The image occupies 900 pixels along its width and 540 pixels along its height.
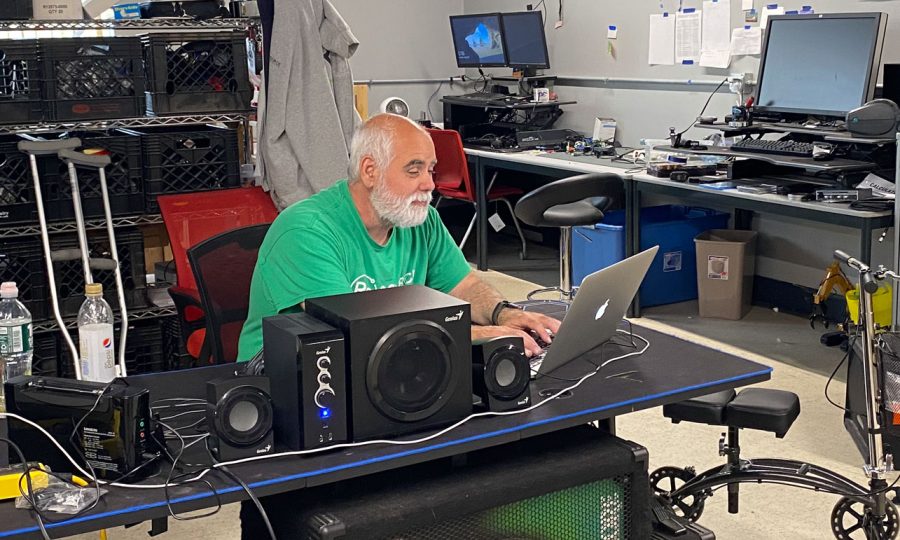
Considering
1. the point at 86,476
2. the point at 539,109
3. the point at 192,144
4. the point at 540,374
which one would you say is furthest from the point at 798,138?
the point at 86,476

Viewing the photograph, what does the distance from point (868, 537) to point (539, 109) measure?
14.1 ft

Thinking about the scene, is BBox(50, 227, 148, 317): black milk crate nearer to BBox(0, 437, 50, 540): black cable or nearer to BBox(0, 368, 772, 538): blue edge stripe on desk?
BBox(0, 437, 50, 540): black cable

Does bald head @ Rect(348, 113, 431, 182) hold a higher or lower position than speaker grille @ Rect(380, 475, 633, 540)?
higher

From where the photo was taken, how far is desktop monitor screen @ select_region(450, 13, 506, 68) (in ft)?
22.4

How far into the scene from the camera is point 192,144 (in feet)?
13.5

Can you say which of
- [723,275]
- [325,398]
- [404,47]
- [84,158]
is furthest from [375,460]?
[404,47]

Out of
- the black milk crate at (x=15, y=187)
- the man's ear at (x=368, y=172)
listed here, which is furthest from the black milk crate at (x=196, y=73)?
the man's ear at (x=368, y=172)

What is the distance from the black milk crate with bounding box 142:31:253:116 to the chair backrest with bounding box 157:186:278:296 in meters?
0.40

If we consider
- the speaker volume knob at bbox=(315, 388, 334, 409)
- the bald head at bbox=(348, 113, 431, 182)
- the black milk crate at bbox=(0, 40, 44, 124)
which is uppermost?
the black milk crate at bbox=(0, 40, 44, 124)

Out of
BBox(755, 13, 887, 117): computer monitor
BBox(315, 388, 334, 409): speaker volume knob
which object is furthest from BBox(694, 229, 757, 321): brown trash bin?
BBox(315, 388, 334, 409): speaker volume knob

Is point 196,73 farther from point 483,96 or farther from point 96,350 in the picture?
point 483,96

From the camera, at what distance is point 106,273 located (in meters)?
4.07

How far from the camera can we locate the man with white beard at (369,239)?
92.5 inches

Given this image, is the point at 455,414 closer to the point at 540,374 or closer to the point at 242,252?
the point at 540,374
